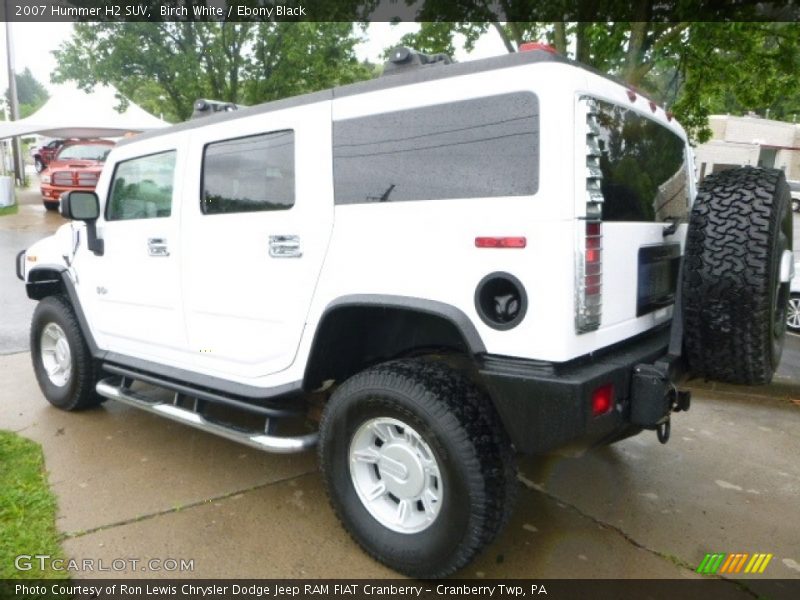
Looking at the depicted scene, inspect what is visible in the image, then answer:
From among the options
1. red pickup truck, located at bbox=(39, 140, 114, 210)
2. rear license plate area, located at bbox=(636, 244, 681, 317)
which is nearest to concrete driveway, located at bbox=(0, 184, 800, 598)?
rear license plate area, located at bbox=(636, 244, 681, 317)

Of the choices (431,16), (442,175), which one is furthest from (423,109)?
(431,16)

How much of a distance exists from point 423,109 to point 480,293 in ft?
2.60

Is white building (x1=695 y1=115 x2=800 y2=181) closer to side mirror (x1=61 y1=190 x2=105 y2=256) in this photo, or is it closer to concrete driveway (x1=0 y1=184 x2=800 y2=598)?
concrete driveway (x1=0 y1=184 x2=800 y2=598)

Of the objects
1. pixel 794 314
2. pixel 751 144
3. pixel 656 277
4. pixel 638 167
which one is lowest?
pixel 794 314

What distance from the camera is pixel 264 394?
3172 millimetres

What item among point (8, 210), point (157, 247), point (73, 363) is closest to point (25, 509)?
point (73, 363)

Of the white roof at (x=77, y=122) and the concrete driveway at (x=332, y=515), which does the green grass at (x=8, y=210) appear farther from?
the concrete driveway at (x=332, y=515)

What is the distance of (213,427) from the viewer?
335cm

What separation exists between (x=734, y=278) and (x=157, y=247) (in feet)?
9.66

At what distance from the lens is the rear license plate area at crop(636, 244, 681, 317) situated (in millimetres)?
2771

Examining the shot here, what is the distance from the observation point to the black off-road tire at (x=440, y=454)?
8.10 ft

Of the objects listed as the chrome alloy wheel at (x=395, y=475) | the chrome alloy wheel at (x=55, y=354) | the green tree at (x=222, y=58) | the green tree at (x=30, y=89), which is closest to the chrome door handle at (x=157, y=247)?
the chrome alloy wheel at (x=55, y=354)

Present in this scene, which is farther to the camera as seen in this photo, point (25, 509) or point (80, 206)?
point (80, 206)

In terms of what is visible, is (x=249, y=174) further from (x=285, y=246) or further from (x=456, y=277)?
(x=456, y=277)
